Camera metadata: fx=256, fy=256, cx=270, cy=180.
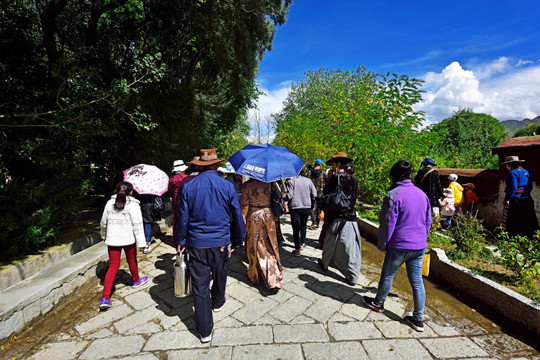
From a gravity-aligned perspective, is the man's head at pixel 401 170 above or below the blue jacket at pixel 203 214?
above

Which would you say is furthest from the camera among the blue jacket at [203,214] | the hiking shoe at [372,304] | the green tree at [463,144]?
the green tree at [463,144]

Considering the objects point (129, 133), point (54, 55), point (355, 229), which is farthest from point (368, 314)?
point (129, 133)

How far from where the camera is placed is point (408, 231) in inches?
115

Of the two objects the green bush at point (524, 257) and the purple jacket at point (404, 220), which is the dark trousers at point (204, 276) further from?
the green bush at point (524, 257)

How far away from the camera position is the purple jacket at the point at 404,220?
9.57ft

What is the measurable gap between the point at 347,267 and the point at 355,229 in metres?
0.60

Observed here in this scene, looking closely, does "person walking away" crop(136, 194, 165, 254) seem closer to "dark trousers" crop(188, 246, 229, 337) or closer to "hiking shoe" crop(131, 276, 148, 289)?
"hiking shoe" crop(131, 276, 148, 289)

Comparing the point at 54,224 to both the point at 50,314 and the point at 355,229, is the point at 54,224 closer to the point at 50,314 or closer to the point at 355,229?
the point at 50,314

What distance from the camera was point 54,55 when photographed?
5.09 metres

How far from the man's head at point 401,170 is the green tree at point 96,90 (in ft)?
15.2

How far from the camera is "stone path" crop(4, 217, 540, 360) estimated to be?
260 cm

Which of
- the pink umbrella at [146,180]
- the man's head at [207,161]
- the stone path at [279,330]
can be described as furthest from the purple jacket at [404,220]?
the pink umbrella at [146,180]

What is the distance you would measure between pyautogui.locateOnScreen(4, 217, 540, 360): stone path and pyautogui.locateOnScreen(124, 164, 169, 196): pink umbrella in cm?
180

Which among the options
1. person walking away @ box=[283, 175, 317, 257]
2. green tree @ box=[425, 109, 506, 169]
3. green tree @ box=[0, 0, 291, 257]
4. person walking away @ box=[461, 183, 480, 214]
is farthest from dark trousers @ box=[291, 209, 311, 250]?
green tree @ box=[425, 109, 506, 169]
